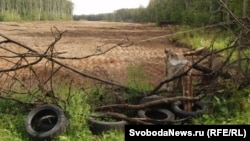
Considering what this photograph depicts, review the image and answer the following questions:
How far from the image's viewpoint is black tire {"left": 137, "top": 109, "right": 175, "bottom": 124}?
6.63 metres

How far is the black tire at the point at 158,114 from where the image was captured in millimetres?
6629

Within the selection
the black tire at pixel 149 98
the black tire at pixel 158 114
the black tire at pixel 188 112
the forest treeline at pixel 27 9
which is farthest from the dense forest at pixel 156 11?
the black tire at pixel 158 114

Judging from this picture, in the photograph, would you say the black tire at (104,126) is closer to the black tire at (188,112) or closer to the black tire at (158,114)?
the black tire at (158,114)

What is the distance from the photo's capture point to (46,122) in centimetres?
658

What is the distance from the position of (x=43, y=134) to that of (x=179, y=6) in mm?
53584

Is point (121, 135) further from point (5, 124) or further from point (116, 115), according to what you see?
point (5, 124)

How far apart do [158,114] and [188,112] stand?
0.50m

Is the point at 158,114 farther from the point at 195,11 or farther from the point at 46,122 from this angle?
the point at 195,11

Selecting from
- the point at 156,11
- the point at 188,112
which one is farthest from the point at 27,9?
the point at 188,112

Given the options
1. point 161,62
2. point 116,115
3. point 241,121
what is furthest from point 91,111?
point 161,62

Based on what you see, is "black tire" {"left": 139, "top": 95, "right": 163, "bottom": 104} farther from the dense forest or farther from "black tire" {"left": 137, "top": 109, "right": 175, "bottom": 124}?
the dense forest

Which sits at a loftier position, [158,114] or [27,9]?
[27,9]

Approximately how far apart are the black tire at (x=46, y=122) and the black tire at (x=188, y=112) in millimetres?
1762

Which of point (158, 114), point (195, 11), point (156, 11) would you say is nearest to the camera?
point (158, 114)
